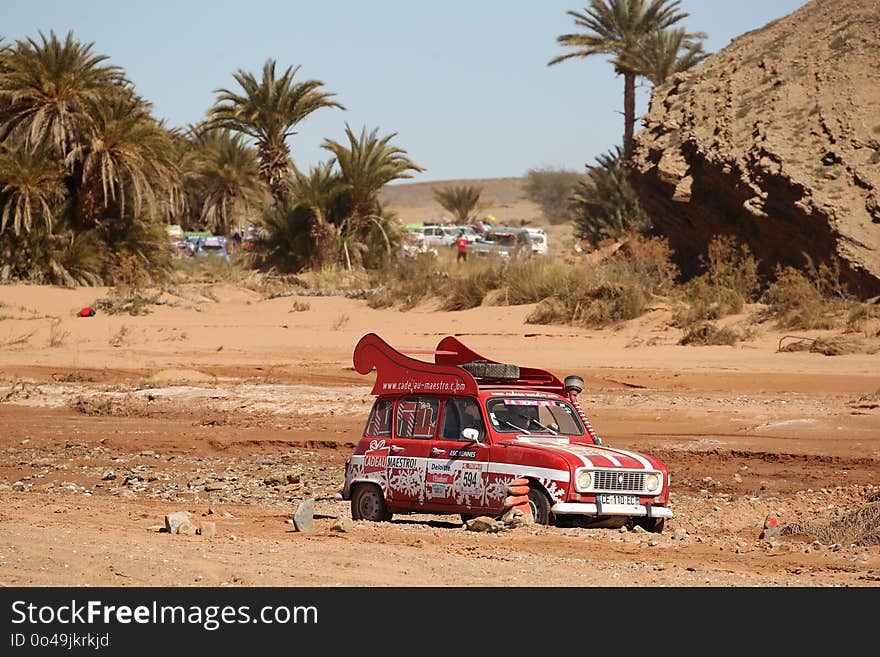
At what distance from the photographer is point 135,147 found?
36.7 m

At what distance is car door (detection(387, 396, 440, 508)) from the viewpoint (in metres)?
12.2

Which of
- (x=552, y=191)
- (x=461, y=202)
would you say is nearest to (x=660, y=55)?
(x=461, y=202)

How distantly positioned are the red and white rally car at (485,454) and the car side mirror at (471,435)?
0.01m

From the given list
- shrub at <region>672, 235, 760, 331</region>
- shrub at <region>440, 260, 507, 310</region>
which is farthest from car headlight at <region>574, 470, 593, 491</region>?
shrub at <region>440, 260, 507, 310</region>

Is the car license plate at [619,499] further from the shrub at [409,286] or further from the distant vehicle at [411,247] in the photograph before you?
the distant vehicle at [411,247]

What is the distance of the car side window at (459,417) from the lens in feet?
39.5

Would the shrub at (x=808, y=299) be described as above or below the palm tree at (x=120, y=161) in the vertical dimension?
below

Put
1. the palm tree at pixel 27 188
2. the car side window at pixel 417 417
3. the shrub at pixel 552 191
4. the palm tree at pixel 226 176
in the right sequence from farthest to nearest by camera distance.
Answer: the shrub at pixel 552 191 → the palm tree at pixel 226 176 → the palm tree at pixel 27 188 → the car side window at pixel 417 417

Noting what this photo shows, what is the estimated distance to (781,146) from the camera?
91.4 ft

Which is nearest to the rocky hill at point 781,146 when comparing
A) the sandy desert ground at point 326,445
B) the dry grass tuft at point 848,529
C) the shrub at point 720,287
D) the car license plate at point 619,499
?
the shrub at point 720,287

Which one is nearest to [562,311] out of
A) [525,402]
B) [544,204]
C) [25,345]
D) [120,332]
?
[120,332]

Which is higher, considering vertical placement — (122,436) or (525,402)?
(525,402)

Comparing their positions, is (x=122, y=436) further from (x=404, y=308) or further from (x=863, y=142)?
(x=863, y=142)
